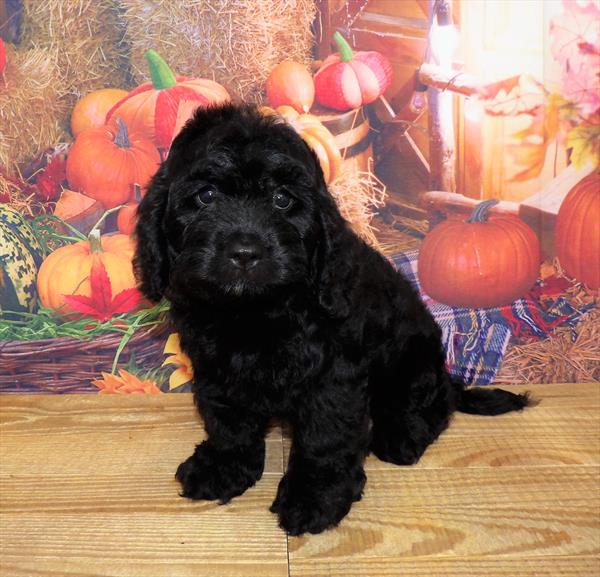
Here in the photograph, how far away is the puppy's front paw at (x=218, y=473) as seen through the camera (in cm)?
245

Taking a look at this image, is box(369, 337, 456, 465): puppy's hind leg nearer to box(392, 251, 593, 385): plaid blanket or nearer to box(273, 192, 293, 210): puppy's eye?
box(392, 251, 593, 385): plaid blanket

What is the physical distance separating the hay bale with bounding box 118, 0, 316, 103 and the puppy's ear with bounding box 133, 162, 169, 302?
109cm

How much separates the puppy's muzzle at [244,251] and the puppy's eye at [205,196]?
0.20 m

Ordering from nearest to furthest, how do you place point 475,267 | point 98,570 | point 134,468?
point 98,570, point 134,468, point 475,267

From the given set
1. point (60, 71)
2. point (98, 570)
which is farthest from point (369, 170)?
point (98, 570)

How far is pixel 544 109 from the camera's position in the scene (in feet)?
10.4

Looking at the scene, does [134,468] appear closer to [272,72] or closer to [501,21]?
[272,72]

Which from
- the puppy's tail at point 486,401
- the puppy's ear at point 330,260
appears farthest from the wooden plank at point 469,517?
the puppy's ear at point 330,260

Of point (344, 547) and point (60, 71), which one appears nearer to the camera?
point (344, 547)

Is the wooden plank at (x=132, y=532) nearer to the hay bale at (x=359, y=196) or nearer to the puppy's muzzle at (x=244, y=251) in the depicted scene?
the puppy's muzzle at (x=244, y=251)

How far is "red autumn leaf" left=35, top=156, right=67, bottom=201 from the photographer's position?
10.4ft

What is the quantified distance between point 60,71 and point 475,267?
7.38 ft

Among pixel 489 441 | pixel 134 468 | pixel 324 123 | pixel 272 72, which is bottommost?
pixel 489 441

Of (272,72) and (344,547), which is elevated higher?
(272,72)
